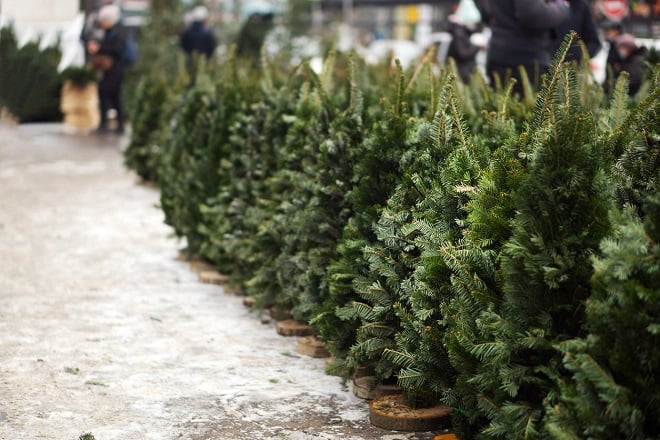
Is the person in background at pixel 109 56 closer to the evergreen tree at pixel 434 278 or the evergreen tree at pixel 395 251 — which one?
the evergreen tree at pixel 395 251

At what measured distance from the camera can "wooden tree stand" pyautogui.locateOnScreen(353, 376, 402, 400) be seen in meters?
4.27

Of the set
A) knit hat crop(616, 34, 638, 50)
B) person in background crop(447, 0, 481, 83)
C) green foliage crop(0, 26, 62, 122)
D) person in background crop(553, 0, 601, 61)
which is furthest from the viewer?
green foliage crop(0, 26, 62, 122)

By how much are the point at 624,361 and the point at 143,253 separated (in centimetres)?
524

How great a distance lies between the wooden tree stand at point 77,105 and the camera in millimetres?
15492

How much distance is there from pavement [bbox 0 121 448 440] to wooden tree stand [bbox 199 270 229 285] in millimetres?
73

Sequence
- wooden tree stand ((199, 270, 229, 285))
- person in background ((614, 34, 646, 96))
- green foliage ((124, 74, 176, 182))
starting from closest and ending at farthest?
wooden tree stand ((199, 270, 229, 285)) → person in background ((614, 34, 646, 96)) → green foliage ((124, 74, 176, 182))

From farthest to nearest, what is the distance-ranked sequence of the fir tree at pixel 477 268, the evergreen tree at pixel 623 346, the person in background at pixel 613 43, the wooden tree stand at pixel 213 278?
the person in background at pixel 613 43 < the wooden tree stand at pixel 213 278 < the fir tree at pixel 477 268 < the evergreen tree at pixel 623 346

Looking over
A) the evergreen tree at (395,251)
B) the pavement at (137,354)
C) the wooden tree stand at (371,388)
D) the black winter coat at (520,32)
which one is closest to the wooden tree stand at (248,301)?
the pavement at (137,354)

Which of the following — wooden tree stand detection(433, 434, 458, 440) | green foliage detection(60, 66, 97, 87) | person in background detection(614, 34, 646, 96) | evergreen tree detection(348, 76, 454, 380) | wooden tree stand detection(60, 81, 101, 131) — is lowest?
wooden tree stand detection(60, 81, 101, 131)

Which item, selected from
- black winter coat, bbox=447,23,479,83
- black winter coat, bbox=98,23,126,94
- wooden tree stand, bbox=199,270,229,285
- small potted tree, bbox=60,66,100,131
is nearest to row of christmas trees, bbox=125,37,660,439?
wooden tree stand, bbox=199,270,229,285

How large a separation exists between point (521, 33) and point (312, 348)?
3181 mm

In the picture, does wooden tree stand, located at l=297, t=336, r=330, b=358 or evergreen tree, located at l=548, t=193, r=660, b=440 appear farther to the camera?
wooden tree stand, located at l=297, t=336, r=330, b=358

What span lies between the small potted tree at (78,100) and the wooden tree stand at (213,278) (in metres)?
9.37

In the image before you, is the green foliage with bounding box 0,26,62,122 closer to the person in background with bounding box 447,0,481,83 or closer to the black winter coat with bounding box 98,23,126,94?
the black winter coat with bounding box 98,23,126,94
